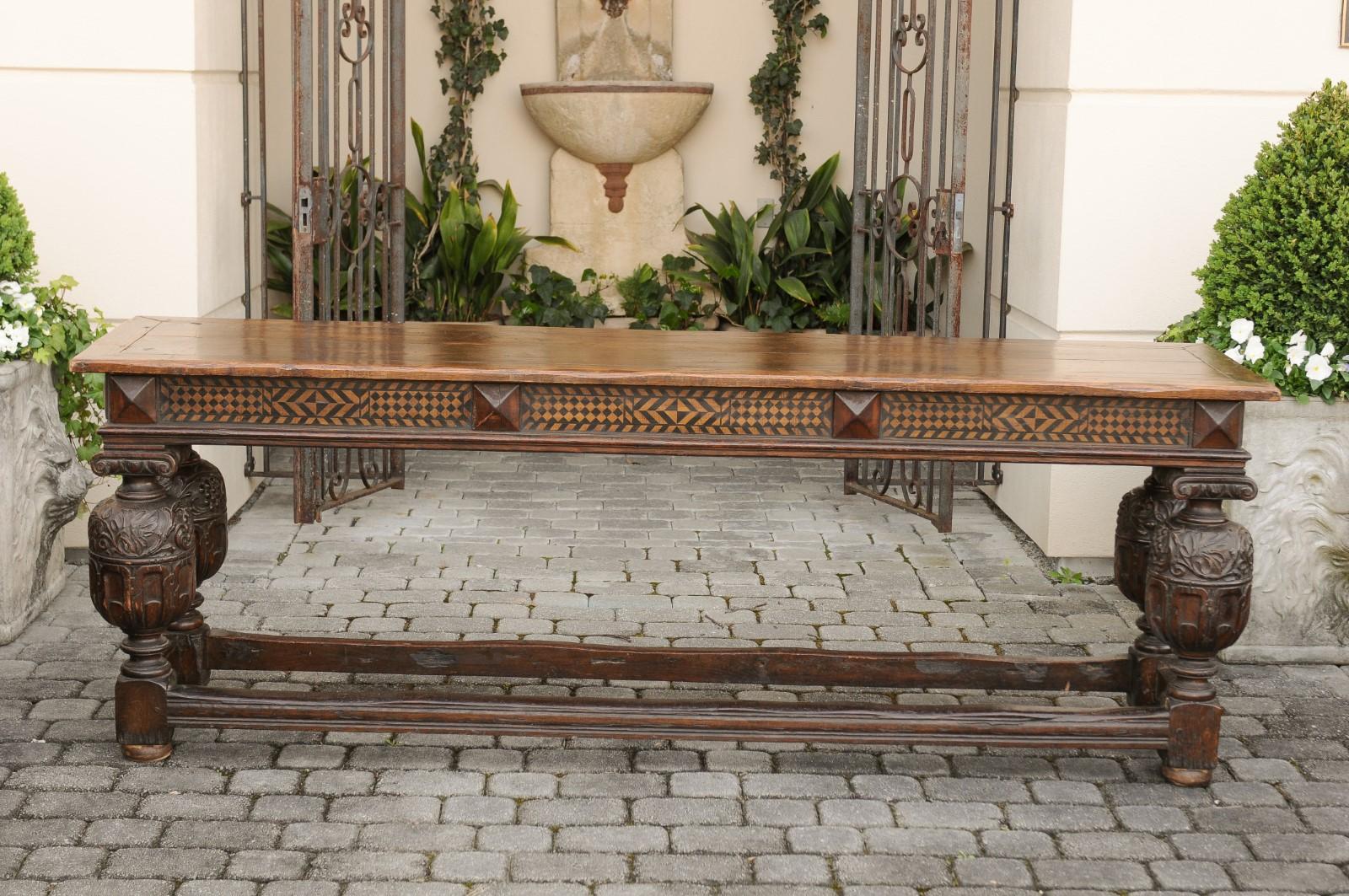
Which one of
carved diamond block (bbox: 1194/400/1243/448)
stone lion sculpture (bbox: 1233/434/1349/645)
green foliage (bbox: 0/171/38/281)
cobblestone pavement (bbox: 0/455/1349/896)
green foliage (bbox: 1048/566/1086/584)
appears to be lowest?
cobblestone pavement (bbox: 0/455/1349/896)

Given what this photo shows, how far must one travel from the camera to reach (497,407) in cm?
334

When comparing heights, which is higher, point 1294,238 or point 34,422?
point 1294,238

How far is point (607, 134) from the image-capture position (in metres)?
7.42

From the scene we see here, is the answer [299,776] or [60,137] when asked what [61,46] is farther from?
[299,776]

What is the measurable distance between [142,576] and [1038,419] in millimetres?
1976

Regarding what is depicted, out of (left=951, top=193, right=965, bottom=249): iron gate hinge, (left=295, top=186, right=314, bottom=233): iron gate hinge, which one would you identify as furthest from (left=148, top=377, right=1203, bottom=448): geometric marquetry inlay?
(left=951, top=193, right=965, bottom=249): iron gate hinge

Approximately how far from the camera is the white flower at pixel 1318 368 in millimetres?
4227

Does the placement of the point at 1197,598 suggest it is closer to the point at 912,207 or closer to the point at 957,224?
the point at 957,224

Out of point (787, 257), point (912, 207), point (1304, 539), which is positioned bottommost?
point (1304, 539)

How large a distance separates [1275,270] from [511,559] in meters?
2.53

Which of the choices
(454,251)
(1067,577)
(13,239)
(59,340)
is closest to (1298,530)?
(1067,577)

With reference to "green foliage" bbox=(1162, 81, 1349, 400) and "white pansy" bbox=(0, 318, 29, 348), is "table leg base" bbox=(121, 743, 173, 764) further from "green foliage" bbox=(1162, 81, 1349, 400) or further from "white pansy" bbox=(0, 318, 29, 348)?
"green foliage" bbox=(1162, 81, 1349, 400)

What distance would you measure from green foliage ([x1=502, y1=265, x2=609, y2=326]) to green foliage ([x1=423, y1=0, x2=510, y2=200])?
52 centimetres

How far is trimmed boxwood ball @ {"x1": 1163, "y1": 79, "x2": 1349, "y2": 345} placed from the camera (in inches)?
164
